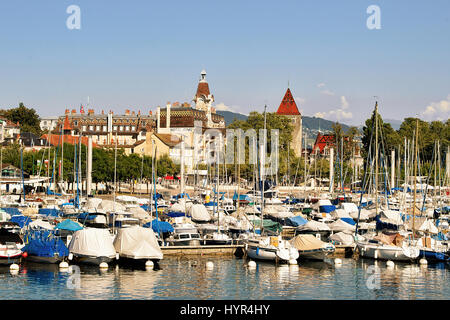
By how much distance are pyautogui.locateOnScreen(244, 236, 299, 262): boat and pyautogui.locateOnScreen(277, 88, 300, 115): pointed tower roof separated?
445 ft

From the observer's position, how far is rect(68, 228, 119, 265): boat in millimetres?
42875

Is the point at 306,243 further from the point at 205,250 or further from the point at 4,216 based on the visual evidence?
the point at 4,216

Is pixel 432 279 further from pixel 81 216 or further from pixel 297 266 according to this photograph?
pixel 81 216

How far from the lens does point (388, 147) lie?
131 meters

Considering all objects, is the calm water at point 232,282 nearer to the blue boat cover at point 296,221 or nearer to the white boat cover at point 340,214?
the blue boat cover at point 296,221

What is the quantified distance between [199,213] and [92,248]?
835 inches

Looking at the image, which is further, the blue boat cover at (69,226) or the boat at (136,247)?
the blue boat cover at (69,226)

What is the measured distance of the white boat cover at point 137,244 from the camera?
4344cm

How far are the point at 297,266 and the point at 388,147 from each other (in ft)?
294

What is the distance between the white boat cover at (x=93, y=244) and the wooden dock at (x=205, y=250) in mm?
6537

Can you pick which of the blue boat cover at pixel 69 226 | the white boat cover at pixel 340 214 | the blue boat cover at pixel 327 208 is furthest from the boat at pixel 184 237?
the blue boat cover at pixel 327 208

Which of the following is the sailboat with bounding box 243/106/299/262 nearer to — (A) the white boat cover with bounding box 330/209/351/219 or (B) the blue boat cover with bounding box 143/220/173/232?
(B) the blue boat cover with bounding box 143/220/173/232
